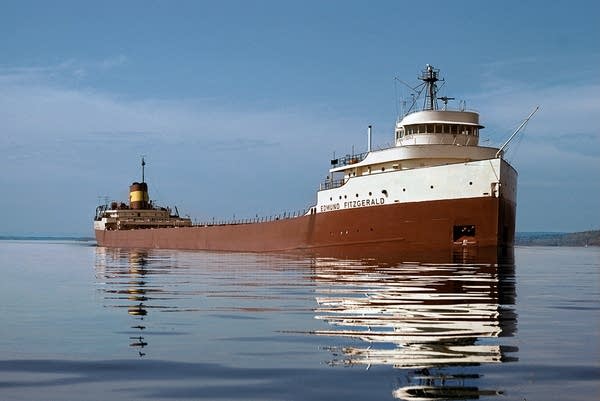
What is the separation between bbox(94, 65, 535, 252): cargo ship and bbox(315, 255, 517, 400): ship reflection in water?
1715 cm

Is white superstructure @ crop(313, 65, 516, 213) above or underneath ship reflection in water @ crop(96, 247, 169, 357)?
above

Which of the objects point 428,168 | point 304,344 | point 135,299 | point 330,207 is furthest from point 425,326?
point 330,207

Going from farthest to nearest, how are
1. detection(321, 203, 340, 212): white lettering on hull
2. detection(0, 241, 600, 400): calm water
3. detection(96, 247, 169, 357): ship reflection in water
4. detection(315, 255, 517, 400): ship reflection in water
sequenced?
detection(321, 203, 340, 212): white lettering on hull → detection(96, 247, 169, 357): ship reflection in water → detection(315, 255, 517, 400): ship reflection in water → detection(0, 241, 600, 400): calm water

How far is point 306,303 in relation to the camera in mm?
11906

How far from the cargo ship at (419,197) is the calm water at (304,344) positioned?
1953cm

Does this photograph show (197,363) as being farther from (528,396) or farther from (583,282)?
(583,282)

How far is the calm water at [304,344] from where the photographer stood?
562 centimetres

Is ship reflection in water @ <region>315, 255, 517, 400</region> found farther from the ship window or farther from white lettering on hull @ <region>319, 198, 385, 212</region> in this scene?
white lettering on hull @ <region>319, 198, 385, 212</region>

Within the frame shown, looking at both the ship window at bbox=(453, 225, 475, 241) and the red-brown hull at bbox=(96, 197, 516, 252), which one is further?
the ship window at bbox=(453, 225, 475, 241)

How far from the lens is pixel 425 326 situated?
339 inches

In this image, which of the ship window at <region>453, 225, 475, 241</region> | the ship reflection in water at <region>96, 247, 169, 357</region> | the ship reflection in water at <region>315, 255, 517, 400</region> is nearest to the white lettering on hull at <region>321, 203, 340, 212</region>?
the ship window at <region>453, 225, 475, 241</region>

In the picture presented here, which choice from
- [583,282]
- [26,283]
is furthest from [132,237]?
[583,282]

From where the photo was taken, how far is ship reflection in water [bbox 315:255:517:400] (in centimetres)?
584

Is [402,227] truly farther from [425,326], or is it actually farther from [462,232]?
[425,326]
